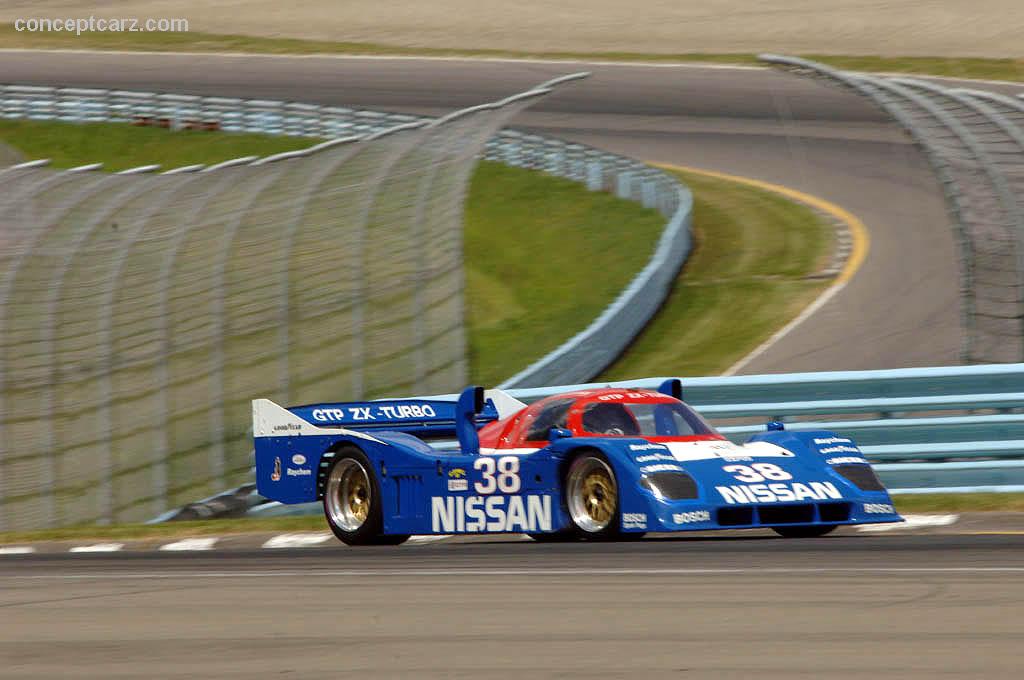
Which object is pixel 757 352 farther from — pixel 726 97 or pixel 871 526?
pixel 726 97

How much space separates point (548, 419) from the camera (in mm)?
11633

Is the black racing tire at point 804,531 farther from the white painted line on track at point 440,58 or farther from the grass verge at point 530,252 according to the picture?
the white painted line on track at point 440,58

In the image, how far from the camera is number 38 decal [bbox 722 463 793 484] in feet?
35.1

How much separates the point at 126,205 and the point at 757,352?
8433 millimetres

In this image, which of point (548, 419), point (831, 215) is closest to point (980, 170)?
point (548, 419)

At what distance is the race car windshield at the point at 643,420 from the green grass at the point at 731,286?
816 centimetres

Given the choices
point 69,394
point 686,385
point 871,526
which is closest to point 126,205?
point 69,394

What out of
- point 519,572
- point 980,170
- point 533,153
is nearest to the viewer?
point 519,572

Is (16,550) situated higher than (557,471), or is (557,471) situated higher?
(557,471)

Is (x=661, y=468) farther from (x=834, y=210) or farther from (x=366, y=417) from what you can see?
(x=834, y=210)

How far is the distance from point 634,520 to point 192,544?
13.2ft

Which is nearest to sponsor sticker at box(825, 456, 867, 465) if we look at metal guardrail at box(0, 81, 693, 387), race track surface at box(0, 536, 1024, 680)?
race track surface at box(0, 536, 1024, 680)

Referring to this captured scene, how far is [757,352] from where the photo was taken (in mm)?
20422

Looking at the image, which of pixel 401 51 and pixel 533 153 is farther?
pixel 401 51
